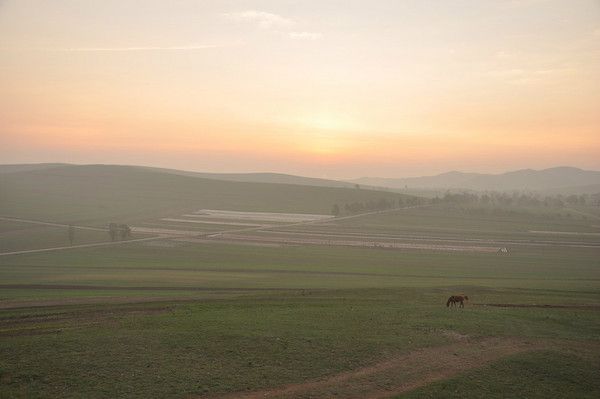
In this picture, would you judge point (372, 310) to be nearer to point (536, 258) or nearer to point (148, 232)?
point (536, 258)

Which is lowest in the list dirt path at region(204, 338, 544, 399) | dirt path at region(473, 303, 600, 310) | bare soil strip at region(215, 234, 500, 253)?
bare soil strip at region(215, 234, 500, 253)

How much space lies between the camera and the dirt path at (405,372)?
54.3 feet

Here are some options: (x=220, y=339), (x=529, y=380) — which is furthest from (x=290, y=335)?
(x=529, y=380)

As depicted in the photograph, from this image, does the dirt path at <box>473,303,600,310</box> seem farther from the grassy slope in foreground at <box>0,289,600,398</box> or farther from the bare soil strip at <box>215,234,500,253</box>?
the bare soil strip at <box>215,234,500,253</box>

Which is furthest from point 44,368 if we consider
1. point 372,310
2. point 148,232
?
point 148,232

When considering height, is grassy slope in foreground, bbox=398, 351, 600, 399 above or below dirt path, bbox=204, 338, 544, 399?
below

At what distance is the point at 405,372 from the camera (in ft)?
60.4

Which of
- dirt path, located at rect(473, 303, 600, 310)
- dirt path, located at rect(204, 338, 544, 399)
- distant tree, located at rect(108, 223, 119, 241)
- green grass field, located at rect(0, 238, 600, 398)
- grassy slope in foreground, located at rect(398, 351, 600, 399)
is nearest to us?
dirt path, located at rect(204, 338, 544, 399)

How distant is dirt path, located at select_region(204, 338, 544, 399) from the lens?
16547 millimetres

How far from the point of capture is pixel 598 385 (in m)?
18.1

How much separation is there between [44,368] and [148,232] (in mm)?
94491

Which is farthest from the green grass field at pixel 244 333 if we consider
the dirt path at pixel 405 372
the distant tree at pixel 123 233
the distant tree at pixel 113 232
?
the distant tree at pixel 123 233

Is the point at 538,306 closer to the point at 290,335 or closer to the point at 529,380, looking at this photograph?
the point at 529,380

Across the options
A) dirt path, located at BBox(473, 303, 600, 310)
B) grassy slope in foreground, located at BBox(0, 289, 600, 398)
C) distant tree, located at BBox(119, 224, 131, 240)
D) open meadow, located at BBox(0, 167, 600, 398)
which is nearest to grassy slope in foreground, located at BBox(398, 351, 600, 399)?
open meadow, located at BBox(0, 167, 600, 398)
